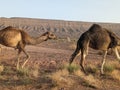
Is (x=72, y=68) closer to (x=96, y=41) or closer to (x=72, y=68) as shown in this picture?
(x=72, y=68)

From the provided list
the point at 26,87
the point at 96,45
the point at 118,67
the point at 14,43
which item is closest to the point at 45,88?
the point at 26,87

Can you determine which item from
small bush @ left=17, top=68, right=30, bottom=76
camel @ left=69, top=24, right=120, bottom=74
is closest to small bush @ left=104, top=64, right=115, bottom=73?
camel @ left=69, top=24, right=120, bottom=74

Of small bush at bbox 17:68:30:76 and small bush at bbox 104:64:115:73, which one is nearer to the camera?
small bush at bbox 17:68:30:76

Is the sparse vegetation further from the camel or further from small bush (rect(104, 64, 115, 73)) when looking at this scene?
small bush (rect(104, 64, 115, 73))

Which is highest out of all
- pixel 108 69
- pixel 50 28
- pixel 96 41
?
pixel 96 41

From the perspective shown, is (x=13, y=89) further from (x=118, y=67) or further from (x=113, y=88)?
(x=118, y=67)

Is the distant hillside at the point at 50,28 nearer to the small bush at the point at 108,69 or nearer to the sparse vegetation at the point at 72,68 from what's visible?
the small bush at the point at 108,69

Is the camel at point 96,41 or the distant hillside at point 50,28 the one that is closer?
the camel at point 96,41

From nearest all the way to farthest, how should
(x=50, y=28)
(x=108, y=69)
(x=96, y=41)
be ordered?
(x=96, y=41) < (x=108, y=69) < (x=50, y=28)

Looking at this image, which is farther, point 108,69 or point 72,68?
point 108,69

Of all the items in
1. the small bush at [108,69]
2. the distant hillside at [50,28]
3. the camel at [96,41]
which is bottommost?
the distant hillside at [50,28]

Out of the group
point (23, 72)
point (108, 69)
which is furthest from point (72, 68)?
point (23, 72)

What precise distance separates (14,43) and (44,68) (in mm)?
2316

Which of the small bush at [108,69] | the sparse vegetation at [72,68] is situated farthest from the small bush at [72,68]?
the small bush at [108,69]
